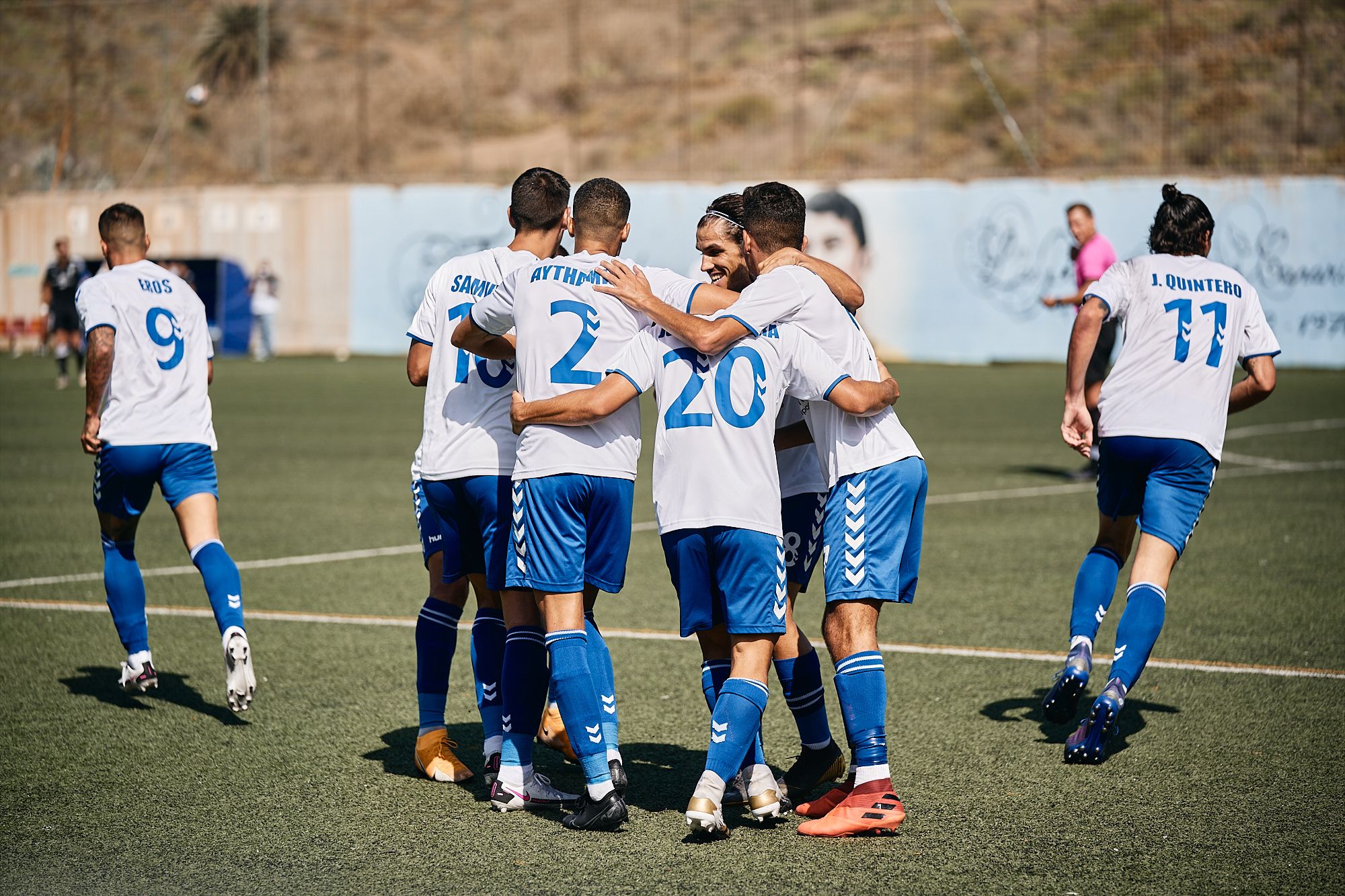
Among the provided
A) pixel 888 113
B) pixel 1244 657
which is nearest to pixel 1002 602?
pixel 1244 657

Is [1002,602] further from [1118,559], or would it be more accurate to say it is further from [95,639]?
[95,639]

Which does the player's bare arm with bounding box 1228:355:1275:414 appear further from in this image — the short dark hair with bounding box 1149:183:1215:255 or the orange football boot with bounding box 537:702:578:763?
the orange football boot with bounding box 537:702:578:763

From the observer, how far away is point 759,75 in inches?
1690

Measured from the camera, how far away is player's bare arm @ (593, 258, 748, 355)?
4.54 m

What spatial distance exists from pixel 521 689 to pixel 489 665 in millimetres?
419

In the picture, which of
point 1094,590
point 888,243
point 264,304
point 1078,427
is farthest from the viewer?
point 264,304

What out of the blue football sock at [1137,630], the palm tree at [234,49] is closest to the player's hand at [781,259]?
the blue football sock at [1137,630]

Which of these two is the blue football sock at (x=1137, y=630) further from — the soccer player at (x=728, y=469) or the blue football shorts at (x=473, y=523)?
the blue football shorts at (x=473, y=523)

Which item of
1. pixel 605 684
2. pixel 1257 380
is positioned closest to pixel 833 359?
pixel 605 684

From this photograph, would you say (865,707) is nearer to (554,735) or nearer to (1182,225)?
(554,735)

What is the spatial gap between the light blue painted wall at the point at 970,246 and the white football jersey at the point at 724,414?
25.6 meters

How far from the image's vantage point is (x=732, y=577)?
461 cm

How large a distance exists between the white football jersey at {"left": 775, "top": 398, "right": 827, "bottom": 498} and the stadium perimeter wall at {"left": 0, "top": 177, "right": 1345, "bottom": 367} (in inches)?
1009

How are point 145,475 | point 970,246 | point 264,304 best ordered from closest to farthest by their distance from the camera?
1. point 145,475
2. point 970,246
3. point 264,304
